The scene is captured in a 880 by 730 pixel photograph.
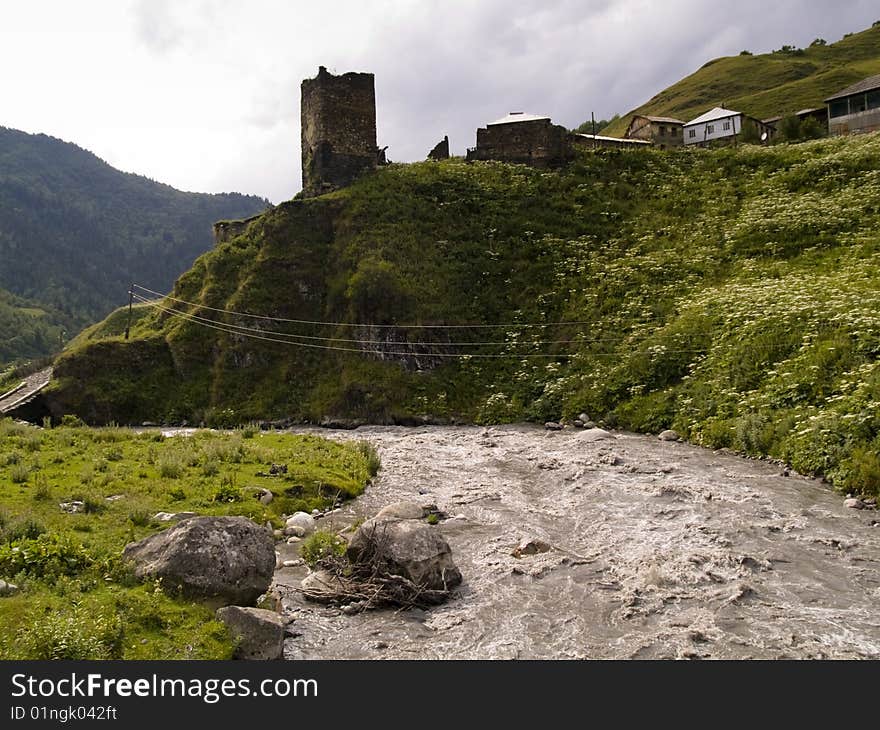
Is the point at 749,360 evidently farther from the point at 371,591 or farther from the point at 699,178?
the point at 699,178

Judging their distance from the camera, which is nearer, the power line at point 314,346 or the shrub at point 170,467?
the shrub at point 170,467

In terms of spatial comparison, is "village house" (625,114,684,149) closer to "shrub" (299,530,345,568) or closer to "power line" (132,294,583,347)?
"power line" (132,294,583,347)

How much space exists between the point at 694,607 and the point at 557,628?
2.71 metres

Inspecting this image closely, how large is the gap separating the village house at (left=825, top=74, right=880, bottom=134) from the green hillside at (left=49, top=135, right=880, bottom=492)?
50.7ft

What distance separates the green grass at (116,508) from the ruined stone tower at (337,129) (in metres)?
33.1

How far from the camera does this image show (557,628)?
11.7 metres

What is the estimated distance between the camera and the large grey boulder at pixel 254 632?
32.6 feet

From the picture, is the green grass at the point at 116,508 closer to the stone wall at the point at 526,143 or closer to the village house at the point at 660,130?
the stone wall at the point at 526,143

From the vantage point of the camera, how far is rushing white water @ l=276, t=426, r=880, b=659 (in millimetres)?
11008

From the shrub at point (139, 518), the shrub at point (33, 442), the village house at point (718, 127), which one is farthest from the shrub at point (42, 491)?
the village house at point (718, 127)

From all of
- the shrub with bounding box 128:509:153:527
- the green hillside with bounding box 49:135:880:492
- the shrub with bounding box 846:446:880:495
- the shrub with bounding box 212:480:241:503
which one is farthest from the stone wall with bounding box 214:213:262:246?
the shrub with bounding box 846:446:880:495

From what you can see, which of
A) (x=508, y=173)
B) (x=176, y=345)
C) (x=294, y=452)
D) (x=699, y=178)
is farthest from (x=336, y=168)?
(x=294, y=452)

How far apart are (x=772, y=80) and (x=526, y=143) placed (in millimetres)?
106574

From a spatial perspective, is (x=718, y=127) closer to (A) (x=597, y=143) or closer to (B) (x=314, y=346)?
(A) (x=597, y=143)
